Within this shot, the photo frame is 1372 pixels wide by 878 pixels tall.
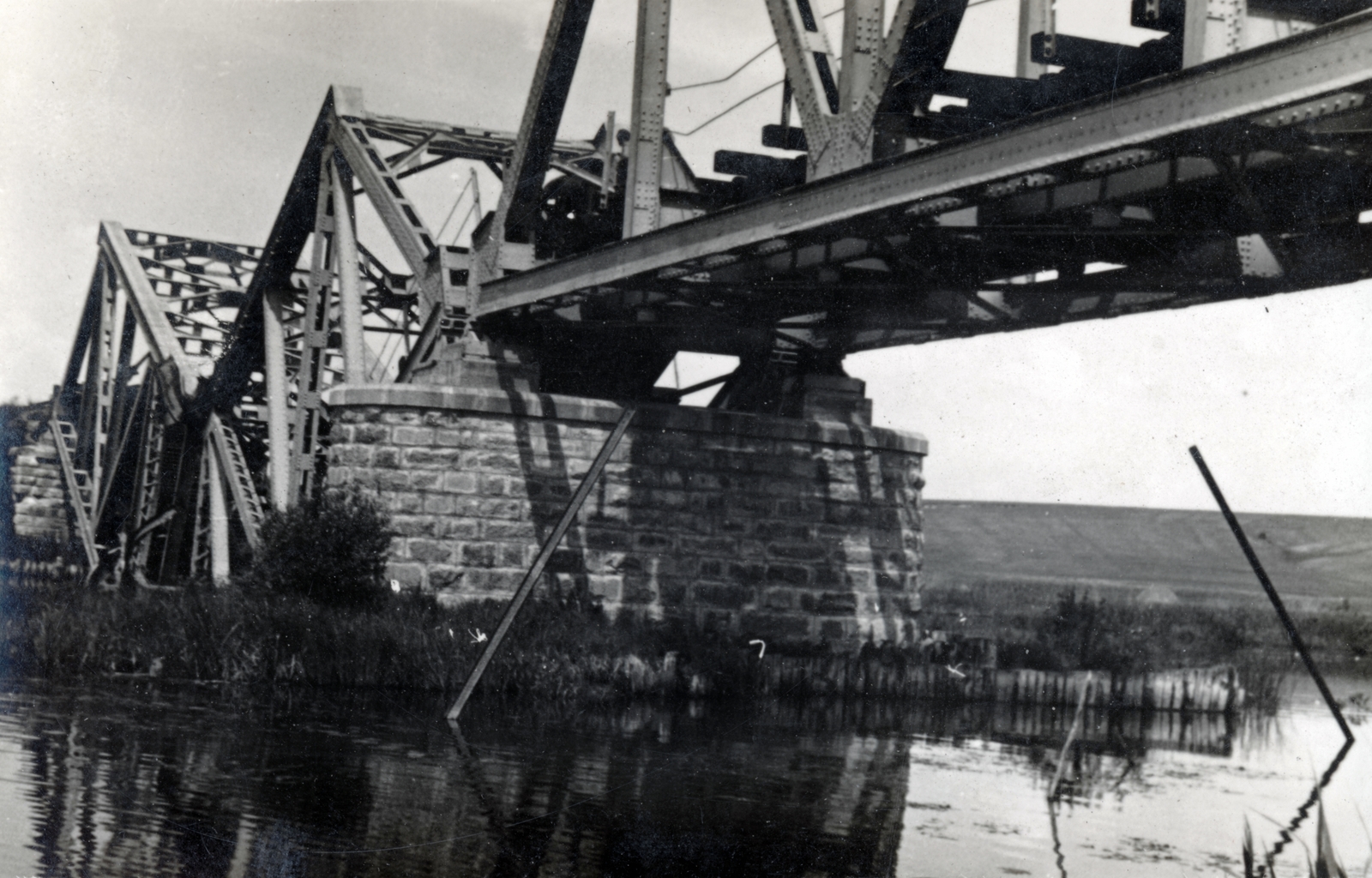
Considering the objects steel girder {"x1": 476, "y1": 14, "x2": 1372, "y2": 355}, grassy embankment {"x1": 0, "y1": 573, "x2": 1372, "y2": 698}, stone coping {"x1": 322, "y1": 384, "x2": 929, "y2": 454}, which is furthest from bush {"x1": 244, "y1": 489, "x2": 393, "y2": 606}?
steel girder {"x1": 476, "y1": 14, "x2": 1372, "y2": 355}

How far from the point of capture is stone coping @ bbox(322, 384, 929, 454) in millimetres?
18172

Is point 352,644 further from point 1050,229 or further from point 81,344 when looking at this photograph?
point 81,344

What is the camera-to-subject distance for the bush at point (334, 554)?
17141 millimetres

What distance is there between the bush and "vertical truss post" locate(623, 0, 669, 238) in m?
5.54

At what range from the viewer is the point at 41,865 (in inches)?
275

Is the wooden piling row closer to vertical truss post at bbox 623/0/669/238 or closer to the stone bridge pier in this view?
the stone bridge pier

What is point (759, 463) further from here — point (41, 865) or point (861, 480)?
point (41, 865)

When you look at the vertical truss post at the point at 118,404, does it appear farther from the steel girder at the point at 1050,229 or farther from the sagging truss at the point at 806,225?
the steel girder at the point at 1050,229

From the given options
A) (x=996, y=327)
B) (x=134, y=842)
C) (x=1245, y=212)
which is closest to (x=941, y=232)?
(x=1245, y=212)

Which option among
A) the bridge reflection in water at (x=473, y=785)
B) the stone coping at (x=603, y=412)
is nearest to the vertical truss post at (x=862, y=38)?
the bridge reflection in water at (x=473, y=785)

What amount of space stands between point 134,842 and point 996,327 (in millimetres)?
11002

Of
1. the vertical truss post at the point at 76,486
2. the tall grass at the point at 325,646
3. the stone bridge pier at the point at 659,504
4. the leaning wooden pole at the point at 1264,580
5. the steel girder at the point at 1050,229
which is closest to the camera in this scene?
the steel girder at the point at 1050,229

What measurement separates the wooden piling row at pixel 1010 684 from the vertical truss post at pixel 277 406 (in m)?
7.99

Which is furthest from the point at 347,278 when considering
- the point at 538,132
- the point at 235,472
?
the point at 538,132
